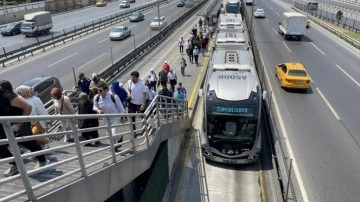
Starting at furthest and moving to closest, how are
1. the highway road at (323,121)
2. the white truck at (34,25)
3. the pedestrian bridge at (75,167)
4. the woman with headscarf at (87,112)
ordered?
the white truck at (34,25), the highway road at (323,121), the woman with headscarf at (87,112), the pedestrian bridge at (75,167)

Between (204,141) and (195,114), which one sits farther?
(195,114)

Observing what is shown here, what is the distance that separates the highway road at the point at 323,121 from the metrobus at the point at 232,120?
210 cm

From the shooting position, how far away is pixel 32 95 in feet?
19.6

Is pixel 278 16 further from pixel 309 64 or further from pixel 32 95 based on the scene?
pixel 32 95

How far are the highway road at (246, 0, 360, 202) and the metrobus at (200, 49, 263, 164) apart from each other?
210 cm

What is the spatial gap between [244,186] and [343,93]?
11700 mm

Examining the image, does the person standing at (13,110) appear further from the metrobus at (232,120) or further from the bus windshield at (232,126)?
the bus windshield at (232,126)

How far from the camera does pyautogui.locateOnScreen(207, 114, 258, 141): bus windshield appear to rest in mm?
12000

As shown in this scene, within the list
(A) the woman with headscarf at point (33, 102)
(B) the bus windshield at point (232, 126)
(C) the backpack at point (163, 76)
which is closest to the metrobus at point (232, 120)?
(B) the bus windshield at point (232, 126)

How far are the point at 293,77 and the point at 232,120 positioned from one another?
359 inches

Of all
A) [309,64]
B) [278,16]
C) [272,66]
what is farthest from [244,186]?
[278,16]

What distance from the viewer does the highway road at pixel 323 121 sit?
438 inches

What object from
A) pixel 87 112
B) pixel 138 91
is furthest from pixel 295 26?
pixel 87 112

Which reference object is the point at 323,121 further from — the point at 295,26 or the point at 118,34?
the point at 118,34
